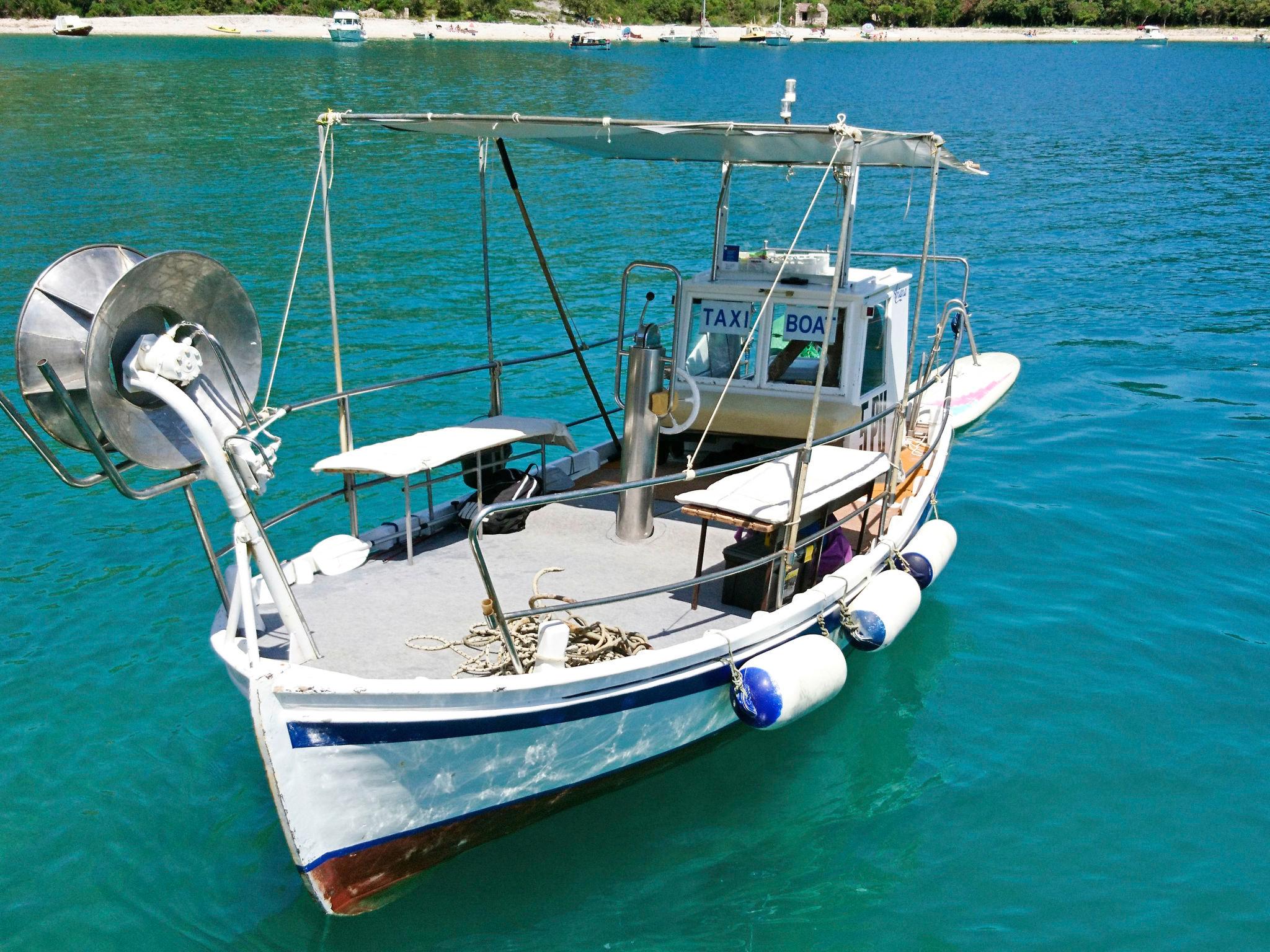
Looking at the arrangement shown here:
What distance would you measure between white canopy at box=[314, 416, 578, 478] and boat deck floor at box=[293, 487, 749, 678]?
0.73 metres

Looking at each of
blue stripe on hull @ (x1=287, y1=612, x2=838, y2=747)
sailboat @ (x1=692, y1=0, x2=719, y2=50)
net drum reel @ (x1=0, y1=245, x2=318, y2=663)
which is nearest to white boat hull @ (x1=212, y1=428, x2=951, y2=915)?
blue stripe on hull @ (x1=287, y1=612, x2=838, y2=747)

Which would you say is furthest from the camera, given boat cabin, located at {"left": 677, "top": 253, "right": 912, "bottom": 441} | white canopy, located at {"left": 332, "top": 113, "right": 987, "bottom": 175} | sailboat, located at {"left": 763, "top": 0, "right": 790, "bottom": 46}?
sailboat, located at {"left": 763, "top": 0, "right": 790, "bottom": 46}

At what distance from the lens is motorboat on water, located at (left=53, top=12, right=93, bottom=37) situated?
98875 mm

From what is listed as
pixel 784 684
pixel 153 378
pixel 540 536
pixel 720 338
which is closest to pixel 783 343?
pixel 720 338

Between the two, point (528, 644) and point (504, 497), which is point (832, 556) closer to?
point (528, 644)

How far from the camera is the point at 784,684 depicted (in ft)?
23.8

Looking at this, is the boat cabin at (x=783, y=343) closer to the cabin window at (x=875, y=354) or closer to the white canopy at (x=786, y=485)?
the cabin window at (x=875, y=354)

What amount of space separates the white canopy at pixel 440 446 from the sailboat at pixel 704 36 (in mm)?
123650

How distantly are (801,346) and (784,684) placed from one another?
158 inches

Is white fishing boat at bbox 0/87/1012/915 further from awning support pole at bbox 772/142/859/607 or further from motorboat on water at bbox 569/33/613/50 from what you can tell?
motorboat on water at bbox 569/33/613/50

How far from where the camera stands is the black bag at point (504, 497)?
9211 millimetres

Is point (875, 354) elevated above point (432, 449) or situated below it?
above

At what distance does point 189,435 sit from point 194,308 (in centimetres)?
73

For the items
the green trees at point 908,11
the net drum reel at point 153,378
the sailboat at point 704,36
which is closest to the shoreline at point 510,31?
the green trees at point 908,11
